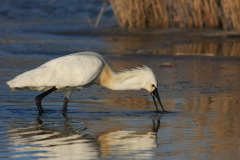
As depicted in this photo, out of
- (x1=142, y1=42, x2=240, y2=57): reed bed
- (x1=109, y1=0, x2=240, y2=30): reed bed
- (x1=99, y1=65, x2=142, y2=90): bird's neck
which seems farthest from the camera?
(x1=109, y1=0, x2=240, y2=30): reed bed

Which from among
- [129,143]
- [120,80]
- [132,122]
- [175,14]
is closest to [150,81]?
[120,80]

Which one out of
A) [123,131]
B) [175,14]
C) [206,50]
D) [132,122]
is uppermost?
[123,131]

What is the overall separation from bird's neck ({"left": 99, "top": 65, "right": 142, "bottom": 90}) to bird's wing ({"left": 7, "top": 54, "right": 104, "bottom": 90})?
8.5 inches

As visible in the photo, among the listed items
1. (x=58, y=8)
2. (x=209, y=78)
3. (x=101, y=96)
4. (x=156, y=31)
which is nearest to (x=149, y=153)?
(x=101, y=96)

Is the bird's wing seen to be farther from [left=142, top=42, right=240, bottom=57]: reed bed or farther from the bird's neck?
[left=142, top=42, right=240, bottom=57]: reed bed

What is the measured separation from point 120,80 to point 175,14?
37.8 feet

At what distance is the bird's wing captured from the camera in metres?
7.32

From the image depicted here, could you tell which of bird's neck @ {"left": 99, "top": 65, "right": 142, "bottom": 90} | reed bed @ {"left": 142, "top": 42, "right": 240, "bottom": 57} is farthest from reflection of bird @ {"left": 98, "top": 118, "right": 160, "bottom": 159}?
reed bed @ {"left": 142, "top": 42, "right": 240, "bottom": 57}

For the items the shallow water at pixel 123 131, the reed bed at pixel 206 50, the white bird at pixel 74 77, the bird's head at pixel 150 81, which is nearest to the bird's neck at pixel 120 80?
the white bird at pixel 74 77

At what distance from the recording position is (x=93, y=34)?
734 inches

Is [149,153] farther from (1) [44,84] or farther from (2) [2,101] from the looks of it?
(2) [2,101]

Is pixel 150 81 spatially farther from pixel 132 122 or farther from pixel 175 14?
pixel 175 14

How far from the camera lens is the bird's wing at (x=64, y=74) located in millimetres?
7324

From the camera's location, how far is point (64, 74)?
291 inches
